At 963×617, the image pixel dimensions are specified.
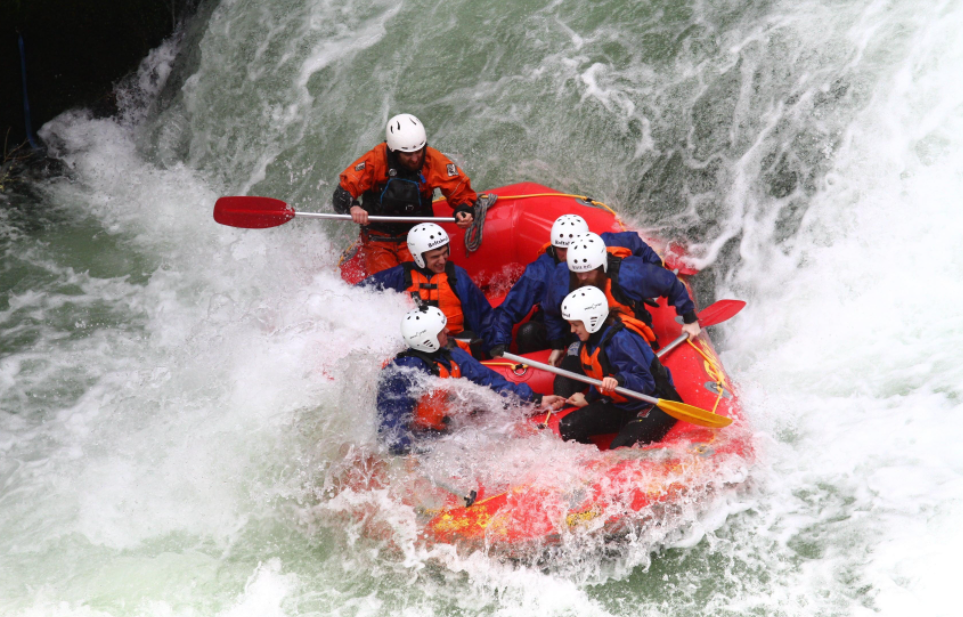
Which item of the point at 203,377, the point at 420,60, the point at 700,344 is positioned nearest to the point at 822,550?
the point at 700,344

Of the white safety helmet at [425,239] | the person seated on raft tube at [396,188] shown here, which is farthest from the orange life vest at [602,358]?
the person seated on raft tube at [396,188]

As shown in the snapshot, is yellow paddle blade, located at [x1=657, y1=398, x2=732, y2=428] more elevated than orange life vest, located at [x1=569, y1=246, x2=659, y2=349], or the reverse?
orange life vest, located at [x1=569, y1=246, x2=659, y2=349]

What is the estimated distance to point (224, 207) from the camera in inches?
215

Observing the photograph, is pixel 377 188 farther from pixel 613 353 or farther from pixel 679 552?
pixel 679 552

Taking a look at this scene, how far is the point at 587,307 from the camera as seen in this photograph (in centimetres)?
399

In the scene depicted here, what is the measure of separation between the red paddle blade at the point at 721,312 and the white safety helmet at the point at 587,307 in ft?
3.28

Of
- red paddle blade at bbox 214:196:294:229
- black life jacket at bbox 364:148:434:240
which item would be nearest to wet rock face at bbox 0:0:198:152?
red paddle blade at bbox 214:196:294:229

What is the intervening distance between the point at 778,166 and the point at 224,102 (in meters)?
4.87

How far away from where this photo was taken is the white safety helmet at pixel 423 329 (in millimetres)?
3988

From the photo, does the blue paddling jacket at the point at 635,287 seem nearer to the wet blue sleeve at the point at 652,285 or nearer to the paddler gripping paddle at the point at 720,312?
the wet blue sleeve at the point at 652,285

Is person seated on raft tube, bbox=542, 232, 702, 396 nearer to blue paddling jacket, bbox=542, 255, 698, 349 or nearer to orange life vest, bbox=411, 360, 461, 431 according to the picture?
blue paddling jacket, bbox=542, 255, 698, 349

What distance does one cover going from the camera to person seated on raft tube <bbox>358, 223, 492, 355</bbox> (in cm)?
457

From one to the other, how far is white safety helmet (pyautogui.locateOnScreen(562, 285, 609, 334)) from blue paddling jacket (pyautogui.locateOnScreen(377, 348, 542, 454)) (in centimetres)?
53

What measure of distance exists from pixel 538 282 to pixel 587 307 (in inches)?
24.8
